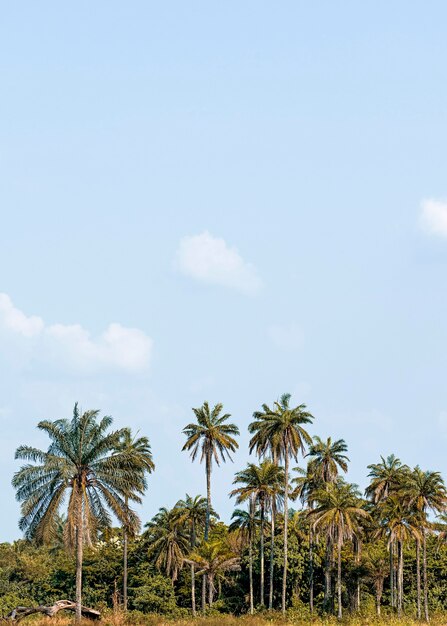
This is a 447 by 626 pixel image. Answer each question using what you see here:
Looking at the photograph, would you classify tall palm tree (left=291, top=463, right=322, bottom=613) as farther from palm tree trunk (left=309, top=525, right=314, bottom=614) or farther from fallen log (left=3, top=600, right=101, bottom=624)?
fallen log (left=3, top=600, right=101, bottom=624)

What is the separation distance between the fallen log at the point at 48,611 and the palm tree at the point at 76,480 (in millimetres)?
8643

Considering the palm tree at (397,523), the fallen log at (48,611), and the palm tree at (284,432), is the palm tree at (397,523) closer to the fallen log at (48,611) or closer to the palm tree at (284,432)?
the palm tree at (284,432)

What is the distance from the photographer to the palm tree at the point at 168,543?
94875mm

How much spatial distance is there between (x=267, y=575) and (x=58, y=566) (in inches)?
935

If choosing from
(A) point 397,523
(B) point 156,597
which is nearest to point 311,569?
Result: (A) point 397,523

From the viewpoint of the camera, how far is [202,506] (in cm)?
9650

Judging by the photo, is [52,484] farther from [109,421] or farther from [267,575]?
[267,575]

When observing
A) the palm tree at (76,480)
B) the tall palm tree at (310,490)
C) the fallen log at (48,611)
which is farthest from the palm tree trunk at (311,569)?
A: the fallen log at (48,611)

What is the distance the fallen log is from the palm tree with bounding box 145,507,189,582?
158 feet

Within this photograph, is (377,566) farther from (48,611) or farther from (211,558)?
(48,611)

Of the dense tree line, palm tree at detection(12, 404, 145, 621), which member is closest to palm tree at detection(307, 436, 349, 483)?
the dense tree line

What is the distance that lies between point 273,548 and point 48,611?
168 feet

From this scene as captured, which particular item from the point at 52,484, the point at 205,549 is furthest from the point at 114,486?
the point at 205,549

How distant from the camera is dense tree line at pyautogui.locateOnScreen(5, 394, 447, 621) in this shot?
8650cm
